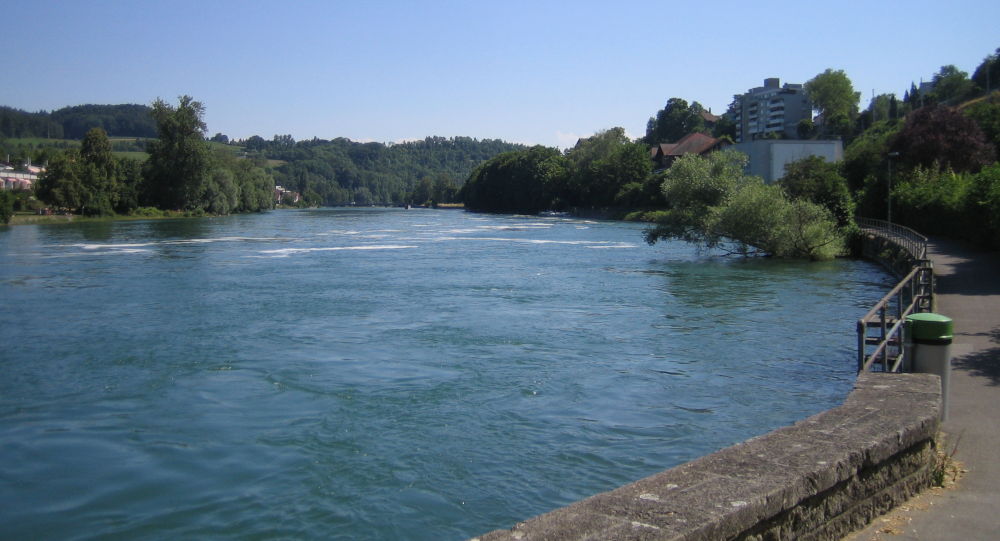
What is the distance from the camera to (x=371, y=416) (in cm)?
1229

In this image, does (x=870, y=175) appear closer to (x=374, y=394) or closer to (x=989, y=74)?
(x=374, y=394)

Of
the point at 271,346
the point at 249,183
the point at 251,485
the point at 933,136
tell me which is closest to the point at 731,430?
the point at 251,485

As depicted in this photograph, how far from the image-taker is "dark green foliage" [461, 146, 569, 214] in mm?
139875

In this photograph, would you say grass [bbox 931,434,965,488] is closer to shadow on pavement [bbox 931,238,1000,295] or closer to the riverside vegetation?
shadow on pavement [bbox 931,238,1000,295]

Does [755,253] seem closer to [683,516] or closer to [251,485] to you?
[251,485]

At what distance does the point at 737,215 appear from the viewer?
40.4 m

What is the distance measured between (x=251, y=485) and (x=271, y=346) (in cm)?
860

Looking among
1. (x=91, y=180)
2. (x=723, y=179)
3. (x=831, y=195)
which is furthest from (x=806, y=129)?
(x=91, y=180)

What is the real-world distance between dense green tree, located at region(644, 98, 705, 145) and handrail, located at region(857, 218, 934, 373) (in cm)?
13194

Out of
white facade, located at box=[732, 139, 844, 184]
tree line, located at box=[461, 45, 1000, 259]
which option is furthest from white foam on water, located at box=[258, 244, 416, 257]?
white facade, located at box=[732, 139, 844, 184]

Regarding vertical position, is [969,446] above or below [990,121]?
below

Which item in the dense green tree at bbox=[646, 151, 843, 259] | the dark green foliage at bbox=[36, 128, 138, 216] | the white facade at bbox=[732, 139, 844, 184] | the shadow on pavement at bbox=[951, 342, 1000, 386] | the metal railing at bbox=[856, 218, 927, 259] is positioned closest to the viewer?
the shadow on pavement at bbox=[951, 342, 1000, 386]

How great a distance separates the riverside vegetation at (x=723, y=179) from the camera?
4025 cm

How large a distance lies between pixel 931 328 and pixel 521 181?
145177 millimetres
